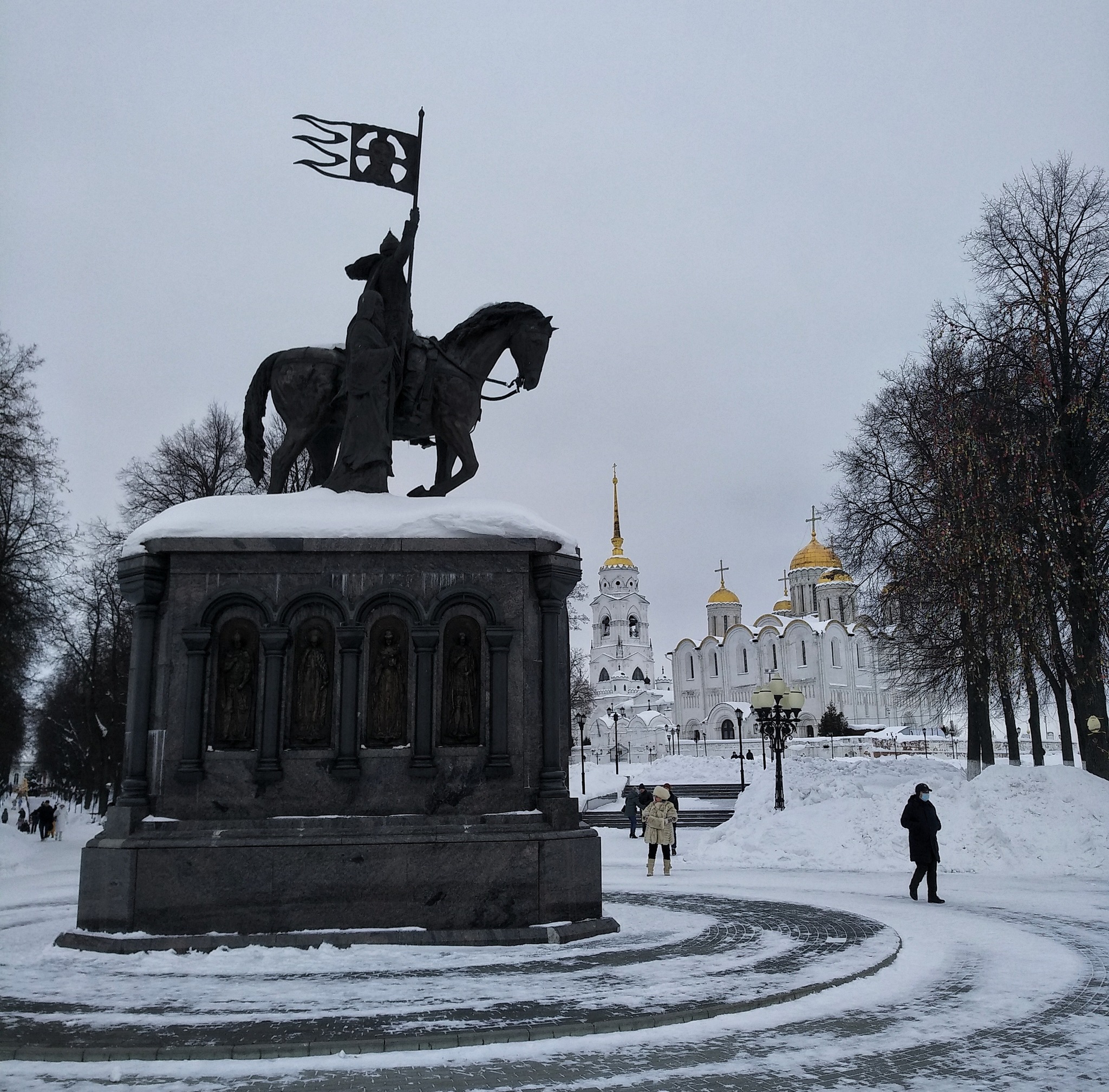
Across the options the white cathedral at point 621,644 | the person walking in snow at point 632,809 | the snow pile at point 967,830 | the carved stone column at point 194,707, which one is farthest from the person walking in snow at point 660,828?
the white cathedral at point 621,644

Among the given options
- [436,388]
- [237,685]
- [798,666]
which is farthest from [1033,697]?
[798,666]

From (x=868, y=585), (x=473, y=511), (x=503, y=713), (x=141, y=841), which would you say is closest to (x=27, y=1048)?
(x=141, y=841)

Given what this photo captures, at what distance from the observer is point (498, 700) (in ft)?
33.3

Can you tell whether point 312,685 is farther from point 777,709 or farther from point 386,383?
point 777,709

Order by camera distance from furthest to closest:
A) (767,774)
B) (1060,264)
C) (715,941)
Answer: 1. (767,774)
2. (1060,264)
3. (715,941)

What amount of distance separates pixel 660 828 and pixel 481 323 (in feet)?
32.7

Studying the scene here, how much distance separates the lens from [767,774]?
31.0 m

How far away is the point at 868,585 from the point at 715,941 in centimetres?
2429

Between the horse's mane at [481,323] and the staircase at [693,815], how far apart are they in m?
20.2

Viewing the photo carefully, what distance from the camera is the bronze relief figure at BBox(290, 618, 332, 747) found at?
10.1m

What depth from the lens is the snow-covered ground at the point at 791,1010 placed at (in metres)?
5.42

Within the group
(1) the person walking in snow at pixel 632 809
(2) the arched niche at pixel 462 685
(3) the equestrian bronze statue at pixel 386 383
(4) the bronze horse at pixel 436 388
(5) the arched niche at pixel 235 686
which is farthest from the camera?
(1) the person walking in snow at pixel 632 809

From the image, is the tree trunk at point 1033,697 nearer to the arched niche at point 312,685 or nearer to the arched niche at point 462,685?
the arched niche at point 462,685

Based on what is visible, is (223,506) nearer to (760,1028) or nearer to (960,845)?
(760,1028)
